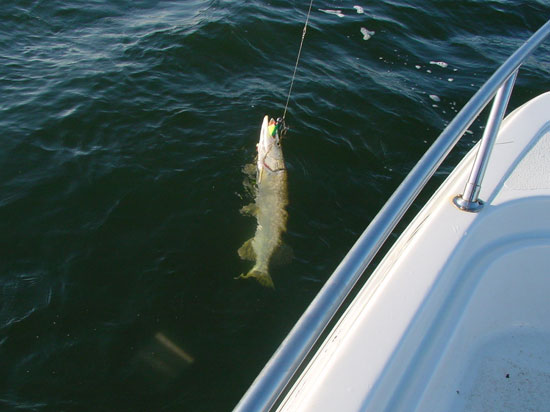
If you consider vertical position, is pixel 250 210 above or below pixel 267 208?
below

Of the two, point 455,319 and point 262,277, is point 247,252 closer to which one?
point 262,277

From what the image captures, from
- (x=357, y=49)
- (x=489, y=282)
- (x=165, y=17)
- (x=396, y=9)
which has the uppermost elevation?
(x=396, y=9)

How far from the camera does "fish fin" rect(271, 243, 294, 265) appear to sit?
519cm

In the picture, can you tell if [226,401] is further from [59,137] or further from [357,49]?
[357,49]

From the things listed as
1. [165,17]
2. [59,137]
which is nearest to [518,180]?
[59,137]

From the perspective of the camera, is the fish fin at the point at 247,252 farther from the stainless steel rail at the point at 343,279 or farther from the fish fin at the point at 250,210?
the stainless steel rail at the point at 343,279

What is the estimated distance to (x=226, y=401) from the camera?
403 centimetres

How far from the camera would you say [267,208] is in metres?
5.70

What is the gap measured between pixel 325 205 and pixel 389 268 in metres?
3.61

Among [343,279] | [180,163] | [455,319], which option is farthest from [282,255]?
[343,279]

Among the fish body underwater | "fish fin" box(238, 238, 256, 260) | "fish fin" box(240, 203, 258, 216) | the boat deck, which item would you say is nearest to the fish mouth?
the fish body underwater

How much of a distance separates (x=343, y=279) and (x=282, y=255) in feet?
11.4

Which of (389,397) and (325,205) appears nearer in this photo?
(389,397)

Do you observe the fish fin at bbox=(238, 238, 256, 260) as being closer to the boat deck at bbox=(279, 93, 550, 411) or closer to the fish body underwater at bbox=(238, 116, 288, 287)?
the fish body underwater at bbox=(238, 116, 288, 287)
